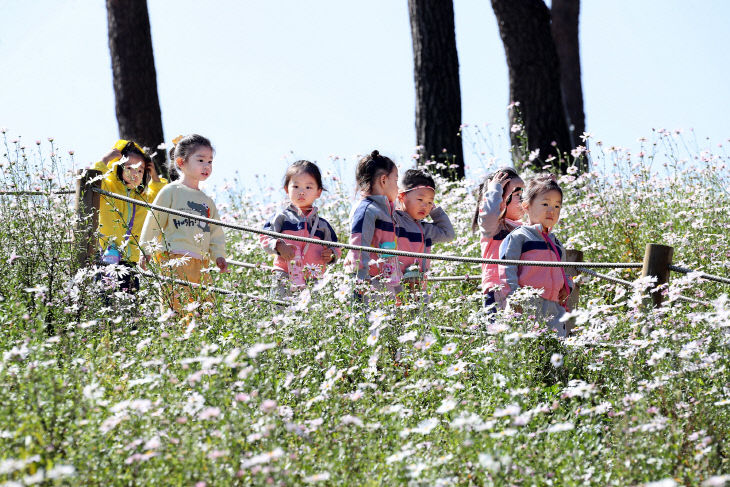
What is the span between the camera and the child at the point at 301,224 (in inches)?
225

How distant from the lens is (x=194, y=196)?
590 centimetres

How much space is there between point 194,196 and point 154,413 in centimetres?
302

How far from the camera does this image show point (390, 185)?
5.57 meters

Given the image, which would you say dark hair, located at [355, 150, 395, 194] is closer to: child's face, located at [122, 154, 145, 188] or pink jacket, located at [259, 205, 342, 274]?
pink jacket, located at [259, 205, 342, 274]

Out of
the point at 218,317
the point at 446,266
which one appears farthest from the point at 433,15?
the point at 218,317

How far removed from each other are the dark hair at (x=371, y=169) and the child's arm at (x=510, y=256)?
3.09 feet

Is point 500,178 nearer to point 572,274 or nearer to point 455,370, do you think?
point 572,274

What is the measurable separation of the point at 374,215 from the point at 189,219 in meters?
1.27

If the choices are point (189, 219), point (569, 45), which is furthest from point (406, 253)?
point (569, 45)

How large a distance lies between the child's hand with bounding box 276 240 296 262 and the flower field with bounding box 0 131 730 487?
0.66ft

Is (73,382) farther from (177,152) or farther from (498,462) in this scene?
(177,152)

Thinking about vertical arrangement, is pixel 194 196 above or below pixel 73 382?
above

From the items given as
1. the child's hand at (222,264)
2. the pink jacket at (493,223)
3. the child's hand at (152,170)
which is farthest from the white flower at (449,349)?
the child's hand at (152,170)

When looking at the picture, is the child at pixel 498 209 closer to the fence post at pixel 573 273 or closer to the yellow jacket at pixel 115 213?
the fence post at pixel 573 273
